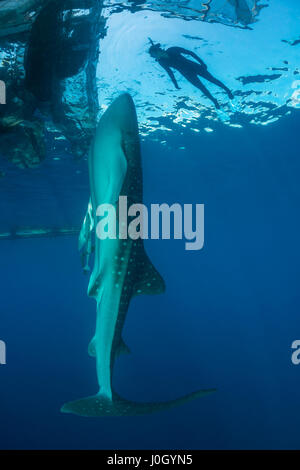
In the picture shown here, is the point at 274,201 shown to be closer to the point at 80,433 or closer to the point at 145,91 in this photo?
the point at 145,91

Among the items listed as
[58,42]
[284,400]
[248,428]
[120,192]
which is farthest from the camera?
[284,400]

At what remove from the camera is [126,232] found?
8.45ft

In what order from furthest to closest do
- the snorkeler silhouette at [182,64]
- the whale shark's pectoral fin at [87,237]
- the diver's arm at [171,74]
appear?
the diver's arm at [171,74] < the snorkeler silhouette at [182,64] < the whale shark's pectoral fin at [87,237]

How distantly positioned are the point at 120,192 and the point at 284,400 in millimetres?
33186

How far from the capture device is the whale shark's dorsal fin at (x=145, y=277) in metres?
2.75

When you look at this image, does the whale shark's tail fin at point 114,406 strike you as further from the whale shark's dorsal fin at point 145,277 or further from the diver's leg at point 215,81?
the diver's leg at point 215,81

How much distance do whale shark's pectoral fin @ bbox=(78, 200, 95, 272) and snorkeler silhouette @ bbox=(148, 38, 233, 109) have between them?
8431mm

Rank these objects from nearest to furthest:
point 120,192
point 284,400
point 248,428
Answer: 1. point 120,192
2. point 248,428
3. point 284,400

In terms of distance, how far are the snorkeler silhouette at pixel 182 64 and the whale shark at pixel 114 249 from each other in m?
8.37

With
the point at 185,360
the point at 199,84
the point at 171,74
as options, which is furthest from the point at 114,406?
the point at 185,360

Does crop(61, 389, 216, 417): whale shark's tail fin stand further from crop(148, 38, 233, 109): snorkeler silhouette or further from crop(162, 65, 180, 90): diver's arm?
crop(162, 65, 180, 90): diver's arm

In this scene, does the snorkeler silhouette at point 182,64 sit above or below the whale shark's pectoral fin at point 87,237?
above

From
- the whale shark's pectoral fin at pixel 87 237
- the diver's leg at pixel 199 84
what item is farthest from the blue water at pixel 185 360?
the whale shark's pectoral fin at pixel 87 237
